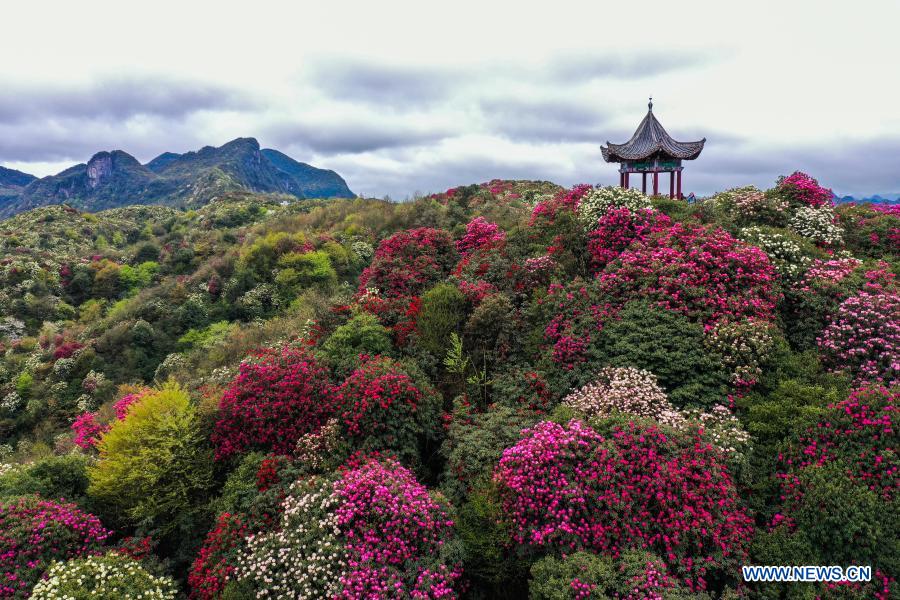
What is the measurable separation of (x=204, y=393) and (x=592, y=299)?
11.2 meters

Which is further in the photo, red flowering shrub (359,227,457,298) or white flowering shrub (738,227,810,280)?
red flowering shrub (359,227,457,298)

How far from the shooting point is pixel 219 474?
389 inches

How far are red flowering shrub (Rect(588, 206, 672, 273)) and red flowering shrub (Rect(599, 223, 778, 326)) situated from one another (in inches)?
51.5

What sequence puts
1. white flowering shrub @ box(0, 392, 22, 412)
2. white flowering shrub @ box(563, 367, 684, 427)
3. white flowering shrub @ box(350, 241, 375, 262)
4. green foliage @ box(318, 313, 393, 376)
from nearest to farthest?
white flowering shrub @ box(563, 367, 684, 427), green foliage @ box(318, 313, 393, 376), white flowering shrub @ box(0, 392, 22, 412), white flowering shrub @ box(350, 241, 375, 262)

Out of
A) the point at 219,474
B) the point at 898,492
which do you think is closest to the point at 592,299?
the point at 898,492

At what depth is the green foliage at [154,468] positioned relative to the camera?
8.88m

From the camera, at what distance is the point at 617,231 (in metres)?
13.7

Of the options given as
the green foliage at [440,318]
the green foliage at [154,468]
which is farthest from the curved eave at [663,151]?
the green foliage at [154,468]

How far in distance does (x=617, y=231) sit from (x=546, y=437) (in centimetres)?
869

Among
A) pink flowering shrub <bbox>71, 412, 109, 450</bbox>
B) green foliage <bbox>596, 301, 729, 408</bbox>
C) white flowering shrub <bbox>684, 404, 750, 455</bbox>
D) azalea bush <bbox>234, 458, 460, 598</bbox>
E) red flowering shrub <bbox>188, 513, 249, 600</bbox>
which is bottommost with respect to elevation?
pink flowering shrub <bbox>71, 412, 109, 450</bbox>

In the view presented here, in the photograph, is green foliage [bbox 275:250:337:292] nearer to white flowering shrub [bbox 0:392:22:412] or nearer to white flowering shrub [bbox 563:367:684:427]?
white flowering shrub [bbox 0:392:22:412]

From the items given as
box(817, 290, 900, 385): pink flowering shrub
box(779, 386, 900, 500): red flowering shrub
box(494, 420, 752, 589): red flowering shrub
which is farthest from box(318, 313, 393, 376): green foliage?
box(817, 290, 900, 385): pink flowering shrub

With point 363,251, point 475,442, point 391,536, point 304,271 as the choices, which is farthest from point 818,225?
point 304,271

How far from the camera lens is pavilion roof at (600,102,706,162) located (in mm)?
20281
